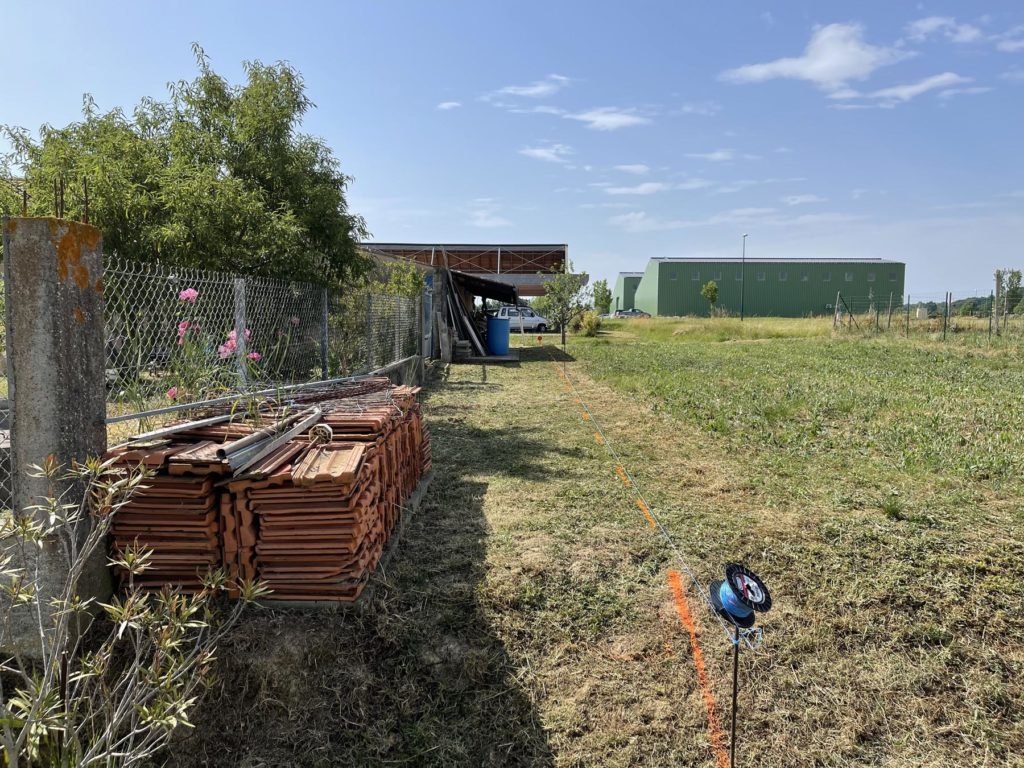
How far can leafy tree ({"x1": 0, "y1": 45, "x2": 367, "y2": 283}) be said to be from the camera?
22.2 feet

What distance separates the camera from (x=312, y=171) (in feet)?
29.7

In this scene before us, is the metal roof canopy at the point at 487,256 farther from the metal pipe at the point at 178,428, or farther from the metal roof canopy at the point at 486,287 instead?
the metal pipe at the point at 178,428

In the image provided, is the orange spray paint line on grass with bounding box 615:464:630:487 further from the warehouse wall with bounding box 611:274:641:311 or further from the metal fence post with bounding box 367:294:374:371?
the warehouse wall with bounding box 611:274:641:311

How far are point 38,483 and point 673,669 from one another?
2.72 meters

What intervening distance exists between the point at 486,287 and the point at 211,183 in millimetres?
15664

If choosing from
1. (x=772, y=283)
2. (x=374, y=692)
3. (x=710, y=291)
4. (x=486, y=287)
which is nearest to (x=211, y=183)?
(x=374, y=692)

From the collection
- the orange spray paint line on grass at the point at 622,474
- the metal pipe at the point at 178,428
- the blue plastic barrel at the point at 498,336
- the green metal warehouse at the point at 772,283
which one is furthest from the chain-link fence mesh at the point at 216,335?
the green metal warehouse at the point at 772,283

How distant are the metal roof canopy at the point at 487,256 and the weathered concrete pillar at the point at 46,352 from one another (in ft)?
118

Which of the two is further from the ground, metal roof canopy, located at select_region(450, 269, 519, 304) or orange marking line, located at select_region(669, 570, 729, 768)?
metal roof canopy, located at select_region(450, 269, 519, 304)

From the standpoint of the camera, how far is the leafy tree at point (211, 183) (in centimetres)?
677

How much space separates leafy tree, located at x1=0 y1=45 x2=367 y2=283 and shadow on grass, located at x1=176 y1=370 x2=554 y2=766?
498 centimetres

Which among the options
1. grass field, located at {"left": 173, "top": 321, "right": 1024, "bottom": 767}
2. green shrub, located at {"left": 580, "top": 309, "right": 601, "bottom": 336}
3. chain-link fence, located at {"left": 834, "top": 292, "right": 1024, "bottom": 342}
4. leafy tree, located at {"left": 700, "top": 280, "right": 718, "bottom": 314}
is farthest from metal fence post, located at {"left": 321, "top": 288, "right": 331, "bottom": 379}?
leafy tree, located at {"left": 700, "top": 280, "right": 718, "bottom": 314}

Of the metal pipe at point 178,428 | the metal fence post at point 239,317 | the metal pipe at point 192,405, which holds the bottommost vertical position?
the metal pipe at point 178,428

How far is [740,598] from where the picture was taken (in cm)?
239
